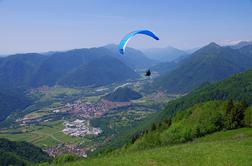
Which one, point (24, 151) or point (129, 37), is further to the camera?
point (24, 151)

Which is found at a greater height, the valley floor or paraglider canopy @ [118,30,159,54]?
paraglider canopy @ [118,30,159,54]

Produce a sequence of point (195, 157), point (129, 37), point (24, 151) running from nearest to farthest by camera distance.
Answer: point (195, 157)
point (129, 37)
point (24, 151)

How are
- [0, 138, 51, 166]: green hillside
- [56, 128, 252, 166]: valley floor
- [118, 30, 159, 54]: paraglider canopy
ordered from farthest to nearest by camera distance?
[0, 138, 51, 166]: green hillside → [118, 30, 159, 54]: paraglider canopy → [56, 128, 252, 166]: valley floor

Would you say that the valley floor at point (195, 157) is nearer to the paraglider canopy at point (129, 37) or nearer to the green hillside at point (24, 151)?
the paraglider canopy at point (129, 37)

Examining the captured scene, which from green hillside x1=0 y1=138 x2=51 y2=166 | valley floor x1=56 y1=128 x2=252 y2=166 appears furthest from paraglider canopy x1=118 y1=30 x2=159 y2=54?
green hillside x1=0 y1=138 x2=51 y2=166

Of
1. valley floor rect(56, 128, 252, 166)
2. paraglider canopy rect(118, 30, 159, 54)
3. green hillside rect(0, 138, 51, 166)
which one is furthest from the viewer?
green hillside rect(0, 138, 51, 166)

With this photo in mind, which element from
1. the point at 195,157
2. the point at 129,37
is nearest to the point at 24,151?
the point at 129,37

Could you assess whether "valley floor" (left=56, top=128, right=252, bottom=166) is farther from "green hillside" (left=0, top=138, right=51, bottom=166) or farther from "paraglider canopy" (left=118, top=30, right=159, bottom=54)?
"green hillside" (left=0, top=138, right=51, bottom=166)

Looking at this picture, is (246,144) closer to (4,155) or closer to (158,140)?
(158,140)

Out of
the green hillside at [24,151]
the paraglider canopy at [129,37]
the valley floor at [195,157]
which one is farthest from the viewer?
the green hillside at [24,151]

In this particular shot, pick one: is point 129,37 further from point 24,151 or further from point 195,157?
point 24,151

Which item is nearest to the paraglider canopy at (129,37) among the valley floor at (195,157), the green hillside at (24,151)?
the valley floor at (195,157)
